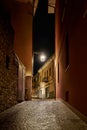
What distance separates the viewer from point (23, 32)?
17.6 metres

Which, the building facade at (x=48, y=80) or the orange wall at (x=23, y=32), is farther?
the building facade at (x=48, y=80)

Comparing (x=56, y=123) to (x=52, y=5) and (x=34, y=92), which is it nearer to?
(x=52, y=5)

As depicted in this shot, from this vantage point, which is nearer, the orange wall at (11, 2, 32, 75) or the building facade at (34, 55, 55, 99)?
the orange wall at (11, 2, 32, 75)

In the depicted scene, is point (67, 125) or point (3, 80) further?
point (3, 80)

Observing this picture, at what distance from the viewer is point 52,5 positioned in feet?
56.4

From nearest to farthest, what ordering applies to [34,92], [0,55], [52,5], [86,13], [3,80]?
[86,13]
[0,55]
[3,80]
[52,5]
[34,92]

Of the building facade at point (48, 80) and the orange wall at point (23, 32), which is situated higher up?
the orange wall at point (23, 32)

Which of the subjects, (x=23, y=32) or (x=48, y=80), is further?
(x=48, y=80)

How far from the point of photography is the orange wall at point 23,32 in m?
17.2

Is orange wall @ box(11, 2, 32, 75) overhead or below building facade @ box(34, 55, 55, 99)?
Result: overhead

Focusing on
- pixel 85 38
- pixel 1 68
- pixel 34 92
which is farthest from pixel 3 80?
pixel 34 92

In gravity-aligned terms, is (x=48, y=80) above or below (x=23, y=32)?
below

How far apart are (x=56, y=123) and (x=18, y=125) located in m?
0.87

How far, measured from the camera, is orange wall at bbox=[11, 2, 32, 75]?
17219 millimetres
